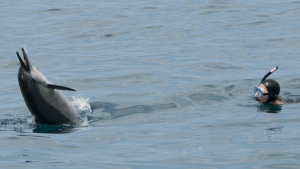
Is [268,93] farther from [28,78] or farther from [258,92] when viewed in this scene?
[28,78]

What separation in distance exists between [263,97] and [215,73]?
2656mm

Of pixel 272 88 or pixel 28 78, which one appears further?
pixel 272 88

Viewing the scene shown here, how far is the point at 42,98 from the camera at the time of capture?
1134cm

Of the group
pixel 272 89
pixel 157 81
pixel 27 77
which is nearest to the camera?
pixel 27 77

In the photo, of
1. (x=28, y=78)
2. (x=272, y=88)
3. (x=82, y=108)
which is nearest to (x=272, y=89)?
(x=272, y=88)

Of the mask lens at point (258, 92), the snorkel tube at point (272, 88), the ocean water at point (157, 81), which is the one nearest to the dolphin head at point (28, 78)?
the ocean water at point (157, 81)

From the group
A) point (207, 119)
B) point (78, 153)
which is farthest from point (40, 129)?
point (207, 119)

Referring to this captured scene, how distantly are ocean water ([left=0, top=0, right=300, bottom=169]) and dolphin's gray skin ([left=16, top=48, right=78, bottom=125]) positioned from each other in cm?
23

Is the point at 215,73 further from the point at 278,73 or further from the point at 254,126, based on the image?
the point at 254,126

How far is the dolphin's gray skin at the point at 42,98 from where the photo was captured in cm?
1120

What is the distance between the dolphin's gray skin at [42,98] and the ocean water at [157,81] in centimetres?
23

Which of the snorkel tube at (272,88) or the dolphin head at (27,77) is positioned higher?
the dolphin head at (27,77)

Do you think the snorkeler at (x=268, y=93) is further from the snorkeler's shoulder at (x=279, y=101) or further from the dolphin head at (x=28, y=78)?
the dolphin head at (x=28, y=78)

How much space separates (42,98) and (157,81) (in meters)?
4.04
